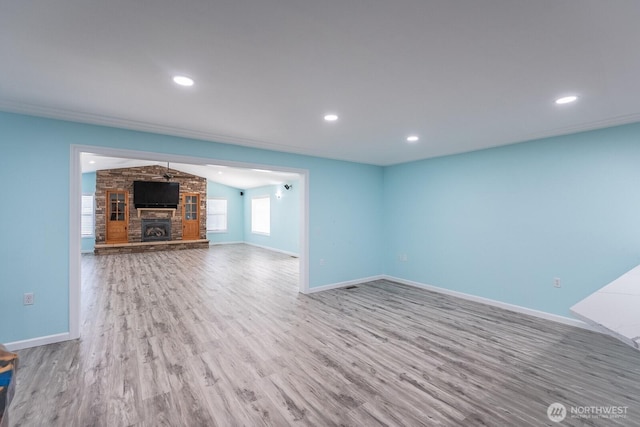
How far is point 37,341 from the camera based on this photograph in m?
2.87

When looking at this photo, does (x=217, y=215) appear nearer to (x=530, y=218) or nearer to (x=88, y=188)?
(x=88, y=188)

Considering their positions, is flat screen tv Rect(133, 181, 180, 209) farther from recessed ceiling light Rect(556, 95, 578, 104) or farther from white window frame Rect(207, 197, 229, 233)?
recessed ceiling light Rect(556, 95, 578, 104)

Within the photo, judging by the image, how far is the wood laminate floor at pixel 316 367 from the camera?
1.92 m

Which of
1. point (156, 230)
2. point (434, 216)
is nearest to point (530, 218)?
point (434, 216)

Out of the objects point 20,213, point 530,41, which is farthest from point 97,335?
point 530,41

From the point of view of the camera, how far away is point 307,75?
6.82 ft

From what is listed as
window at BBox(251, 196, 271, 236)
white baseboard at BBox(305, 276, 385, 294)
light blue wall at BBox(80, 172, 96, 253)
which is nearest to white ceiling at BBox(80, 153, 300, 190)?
light blue wall at BBox(80, 172, 96, 253)

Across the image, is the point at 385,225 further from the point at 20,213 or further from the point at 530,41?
the point at 20,213

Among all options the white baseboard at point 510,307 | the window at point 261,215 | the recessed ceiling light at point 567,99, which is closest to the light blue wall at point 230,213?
the window at point 261,215

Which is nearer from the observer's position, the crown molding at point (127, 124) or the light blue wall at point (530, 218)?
the crown molding at point (127, 124)

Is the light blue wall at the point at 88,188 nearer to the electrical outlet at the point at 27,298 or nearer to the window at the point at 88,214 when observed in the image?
the window at the point at 88,214

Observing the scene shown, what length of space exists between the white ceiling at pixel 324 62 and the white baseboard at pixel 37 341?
92.1 inches

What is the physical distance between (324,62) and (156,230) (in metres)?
10.3

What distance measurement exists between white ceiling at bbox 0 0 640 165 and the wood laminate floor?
2428mm
